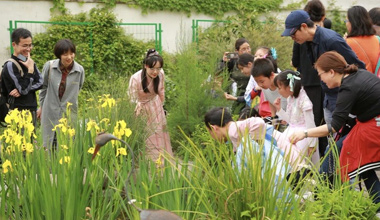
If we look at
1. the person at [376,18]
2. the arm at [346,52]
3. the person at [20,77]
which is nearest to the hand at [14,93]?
the person at [20,77]

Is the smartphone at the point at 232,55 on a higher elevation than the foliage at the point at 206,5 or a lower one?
lower

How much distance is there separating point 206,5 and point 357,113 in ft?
35.0

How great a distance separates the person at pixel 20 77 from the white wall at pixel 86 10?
427 cm

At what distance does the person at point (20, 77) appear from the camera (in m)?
6.78

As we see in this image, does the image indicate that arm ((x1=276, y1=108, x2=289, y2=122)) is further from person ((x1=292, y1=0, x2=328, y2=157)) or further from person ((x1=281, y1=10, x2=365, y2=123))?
person ((x1=281, y1=10, x2=365, y2=123))

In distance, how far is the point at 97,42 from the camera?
42.3 ft

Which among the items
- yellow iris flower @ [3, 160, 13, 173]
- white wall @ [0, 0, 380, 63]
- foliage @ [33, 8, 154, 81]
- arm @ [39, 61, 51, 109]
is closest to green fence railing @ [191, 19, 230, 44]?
white wall @ [0, 0, 380, 63]

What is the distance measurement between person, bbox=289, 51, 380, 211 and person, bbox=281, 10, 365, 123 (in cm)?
70

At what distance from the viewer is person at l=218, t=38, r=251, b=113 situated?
7.95 m

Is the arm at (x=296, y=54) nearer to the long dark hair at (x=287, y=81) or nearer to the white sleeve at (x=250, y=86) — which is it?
the long dark hair at (x=287, y=81)

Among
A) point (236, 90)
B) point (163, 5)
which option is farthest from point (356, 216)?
point (163, 5)

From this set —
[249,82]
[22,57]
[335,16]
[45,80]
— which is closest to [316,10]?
[249,82]

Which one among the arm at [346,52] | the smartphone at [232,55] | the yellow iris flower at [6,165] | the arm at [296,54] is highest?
the arm at [346,52]

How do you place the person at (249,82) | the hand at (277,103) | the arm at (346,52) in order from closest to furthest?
1. the arm at (346,52)
2. the hand at (277,103)
3. the person at (249,82)
